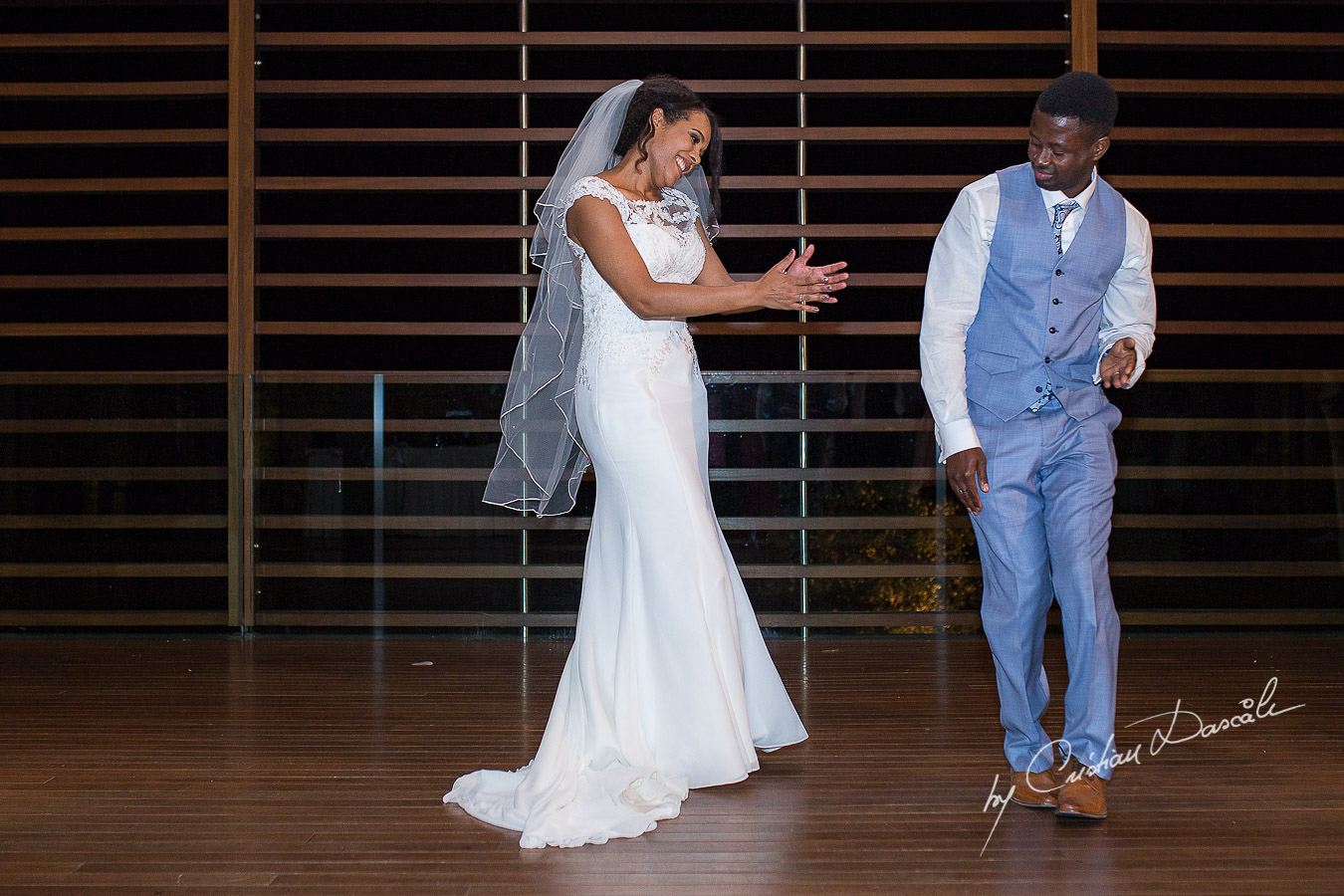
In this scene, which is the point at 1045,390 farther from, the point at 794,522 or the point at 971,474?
the point at 794,522

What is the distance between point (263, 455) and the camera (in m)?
5.12

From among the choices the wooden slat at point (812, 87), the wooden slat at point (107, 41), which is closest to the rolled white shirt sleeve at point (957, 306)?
the wooden slat at point (812, 87)

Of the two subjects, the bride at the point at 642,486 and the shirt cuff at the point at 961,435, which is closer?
the shirt cuff at the point at 961,435

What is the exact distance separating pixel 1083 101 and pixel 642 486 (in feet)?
4.15

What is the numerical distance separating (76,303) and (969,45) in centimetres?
686

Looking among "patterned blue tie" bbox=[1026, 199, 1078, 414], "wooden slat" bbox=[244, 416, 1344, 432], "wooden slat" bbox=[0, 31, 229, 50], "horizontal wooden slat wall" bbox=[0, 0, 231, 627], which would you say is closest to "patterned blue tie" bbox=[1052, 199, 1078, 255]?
"patterned blue tie" bbox=[1026, 199, 1078, 414]

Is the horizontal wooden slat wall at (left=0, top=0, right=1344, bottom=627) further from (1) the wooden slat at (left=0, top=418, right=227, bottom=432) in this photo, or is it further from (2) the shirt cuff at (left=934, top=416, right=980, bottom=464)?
(2) the shirt cuff at (left=934, top=416, right=980, bottom=464)

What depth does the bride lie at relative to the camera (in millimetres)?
2518

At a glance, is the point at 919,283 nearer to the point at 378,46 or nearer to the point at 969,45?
the point at 969,45

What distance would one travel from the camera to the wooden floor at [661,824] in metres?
2.06

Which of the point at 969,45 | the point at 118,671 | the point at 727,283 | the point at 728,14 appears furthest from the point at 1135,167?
the point at 118,671

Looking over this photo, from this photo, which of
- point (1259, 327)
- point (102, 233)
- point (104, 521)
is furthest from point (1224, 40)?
point (104, 521)

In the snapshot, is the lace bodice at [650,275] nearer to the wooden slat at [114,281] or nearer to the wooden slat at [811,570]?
the wooden slat at [811,570]

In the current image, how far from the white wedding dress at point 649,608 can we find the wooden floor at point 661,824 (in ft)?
0.42
